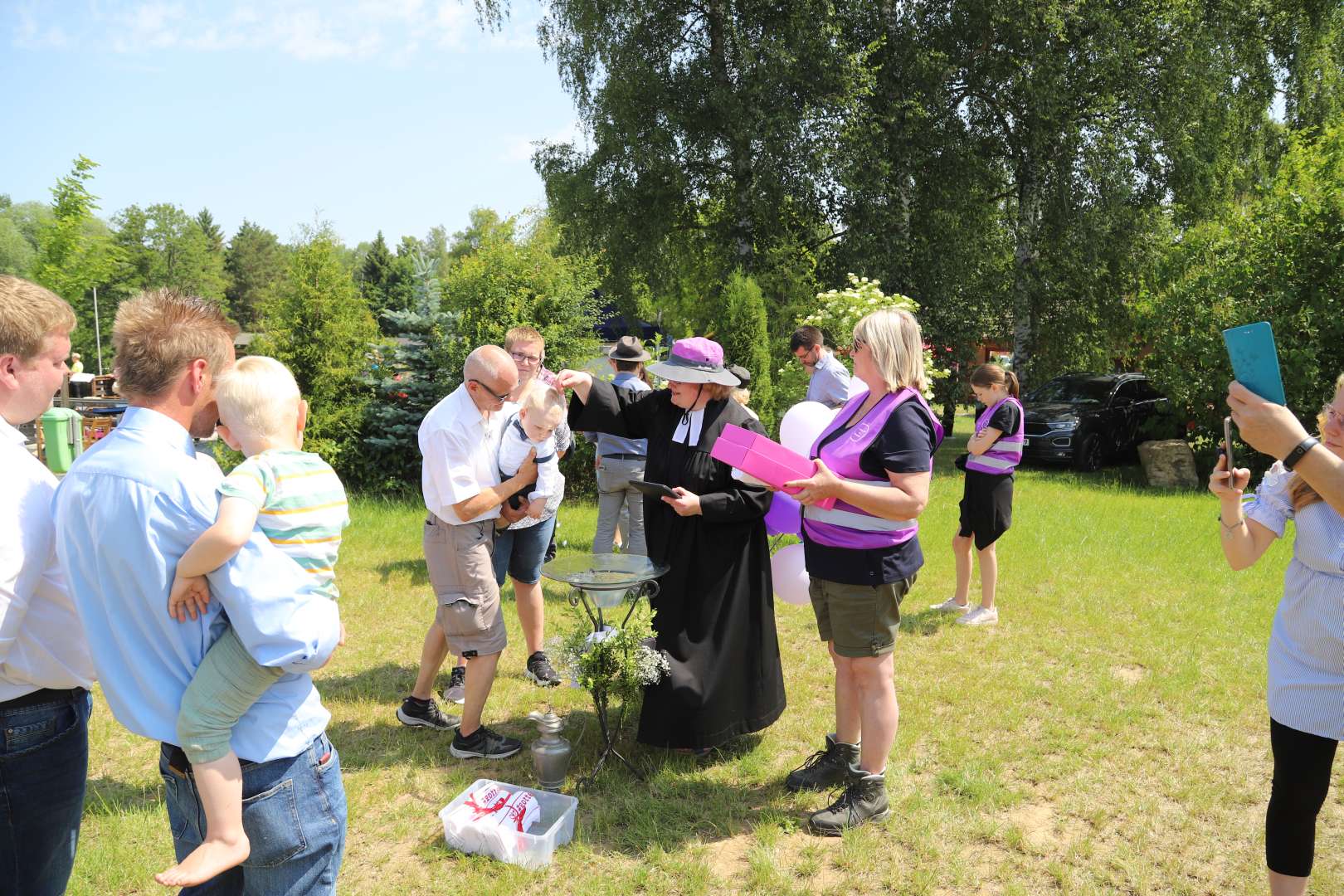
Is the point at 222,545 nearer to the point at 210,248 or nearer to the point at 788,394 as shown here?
the point at 788,394

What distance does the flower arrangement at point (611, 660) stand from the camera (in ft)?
12.2

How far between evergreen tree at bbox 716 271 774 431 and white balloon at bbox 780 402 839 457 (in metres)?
6.84

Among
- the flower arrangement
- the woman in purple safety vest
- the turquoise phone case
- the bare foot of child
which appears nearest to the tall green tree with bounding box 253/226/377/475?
the flower arrangement

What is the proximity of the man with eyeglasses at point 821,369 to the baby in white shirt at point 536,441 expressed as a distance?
3529 mm

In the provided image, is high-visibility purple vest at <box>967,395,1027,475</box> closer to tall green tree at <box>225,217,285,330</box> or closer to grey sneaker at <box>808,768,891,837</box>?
grey sneaker at <box>808,768,891,837</box>

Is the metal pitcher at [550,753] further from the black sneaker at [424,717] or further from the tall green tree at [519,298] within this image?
the tall green tree at [519,298]

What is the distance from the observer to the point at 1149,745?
14.0 feet

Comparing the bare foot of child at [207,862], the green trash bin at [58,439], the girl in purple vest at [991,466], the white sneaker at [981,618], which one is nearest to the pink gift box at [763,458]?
the bare foot of child at [207,862]

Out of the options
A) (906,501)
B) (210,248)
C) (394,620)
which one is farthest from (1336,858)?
(210,248)

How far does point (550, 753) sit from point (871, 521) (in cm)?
179

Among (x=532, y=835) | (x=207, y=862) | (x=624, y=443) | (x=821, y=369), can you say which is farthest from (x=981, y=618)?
(x=207, y=862)

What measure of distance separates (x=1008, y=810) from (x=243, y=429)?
353 cm

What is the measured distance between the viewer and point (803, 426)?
4.33 m

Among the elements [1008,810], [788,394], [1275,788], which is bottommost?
[1008,810]
